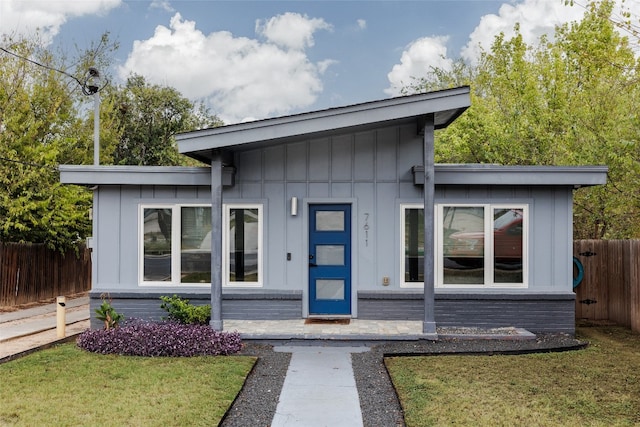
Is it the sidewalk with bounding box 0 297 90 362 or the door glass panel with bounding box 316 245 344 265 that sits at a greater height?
the door glass panel with bounding box 316 245 344 265

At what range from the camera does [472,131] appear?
16188 mm

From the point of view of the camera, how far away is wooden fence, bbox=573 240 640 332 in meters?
9.88

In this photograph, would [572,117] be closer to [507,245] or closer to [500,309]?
[507,245]

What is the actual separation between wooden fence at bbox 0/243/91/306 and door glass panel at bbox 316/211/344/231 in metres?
8.53

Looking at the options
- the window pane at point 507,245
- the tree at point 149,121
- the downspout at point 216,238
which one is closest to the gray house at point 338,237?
the window pane at point 507,245

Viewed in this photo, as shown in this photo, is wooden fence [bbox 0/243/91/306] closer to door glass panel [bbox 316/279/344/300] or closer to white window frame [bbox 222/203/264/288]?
white window frame [bbox 222/203/264/288]

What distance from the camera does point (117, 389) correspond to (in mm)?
5605

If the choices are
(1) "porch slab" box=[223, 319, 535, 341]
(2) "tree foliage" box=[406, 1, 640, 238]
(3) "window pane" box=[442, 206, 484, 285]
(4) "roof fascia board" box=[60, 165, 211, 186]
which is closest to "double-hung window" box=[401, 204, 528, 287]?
(3) "window pane" box=[442, 206, 484, 285]

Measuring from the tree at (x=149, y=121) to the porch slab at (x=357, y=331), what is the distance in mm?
18802

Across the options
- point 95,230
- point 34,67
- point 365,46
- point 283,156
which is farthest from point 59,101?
point 365,46

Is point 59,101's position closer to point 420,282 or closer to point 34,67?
point 34,67

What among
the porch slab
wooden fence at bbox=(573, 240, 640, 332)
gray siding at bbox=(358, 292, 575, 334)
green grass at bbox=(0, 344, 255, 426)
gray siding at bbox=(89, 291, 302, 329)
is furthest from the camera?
wooden fence at bbox=(573, 240, 640, 332)

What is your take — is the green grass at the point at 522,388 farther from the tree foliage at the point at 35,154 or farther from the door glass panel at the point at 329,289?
the tree foliage at the point at 35,154

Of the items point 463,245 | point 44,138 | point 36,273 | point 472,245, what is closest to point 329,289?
point 463,245
